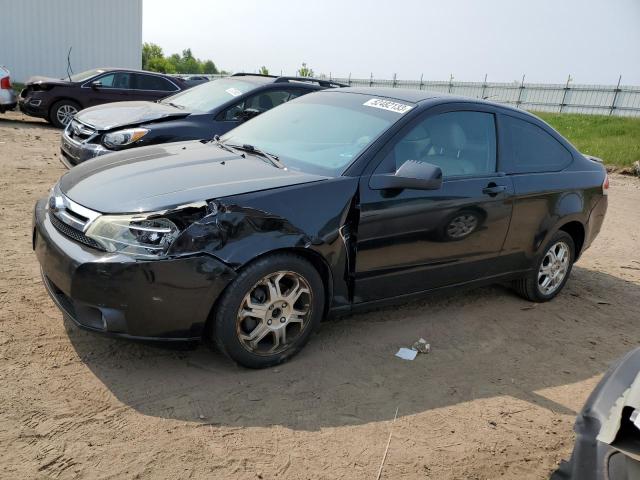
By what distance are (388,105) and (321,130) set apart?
53 cm

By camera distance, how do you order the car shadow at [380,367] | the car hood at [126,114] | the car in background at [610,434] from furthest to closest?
the car hood at [126,114], the car shadow at [380,367], the car in background at [610,434]

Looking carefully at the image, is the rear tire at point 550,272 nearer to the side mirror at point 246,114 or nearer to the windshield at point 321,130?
the windshield at point 321,130

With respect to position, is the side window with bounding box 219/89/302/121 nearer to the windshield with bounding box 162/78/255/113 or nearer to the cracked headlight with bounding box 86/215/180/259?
the windshield with bounding box 162/78/255/113

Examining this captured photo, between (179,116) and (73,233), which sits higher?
(179,116)

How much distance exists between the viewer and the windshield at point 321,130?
374cm

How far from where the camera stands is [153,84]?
1310 centimetres

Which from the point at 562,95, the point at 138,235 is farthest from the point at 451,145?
the point at 562,95

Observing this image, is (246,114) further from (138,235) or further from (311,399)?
(311,399)

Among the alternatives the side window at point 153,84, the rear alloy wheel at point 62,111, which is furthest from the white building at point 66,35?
the side window at point 153,84

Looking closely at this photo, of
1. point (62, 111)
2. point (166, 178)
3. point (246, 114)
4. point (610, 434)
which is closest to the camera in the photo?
point (610, 434)

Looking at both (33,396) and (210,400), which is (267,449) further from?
(33,396)

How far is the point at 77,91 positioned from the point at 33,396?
11.0 meters

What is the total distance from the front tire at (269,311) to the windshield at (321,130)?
0.73 m

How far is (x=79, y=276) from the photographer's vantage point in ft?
9.59
